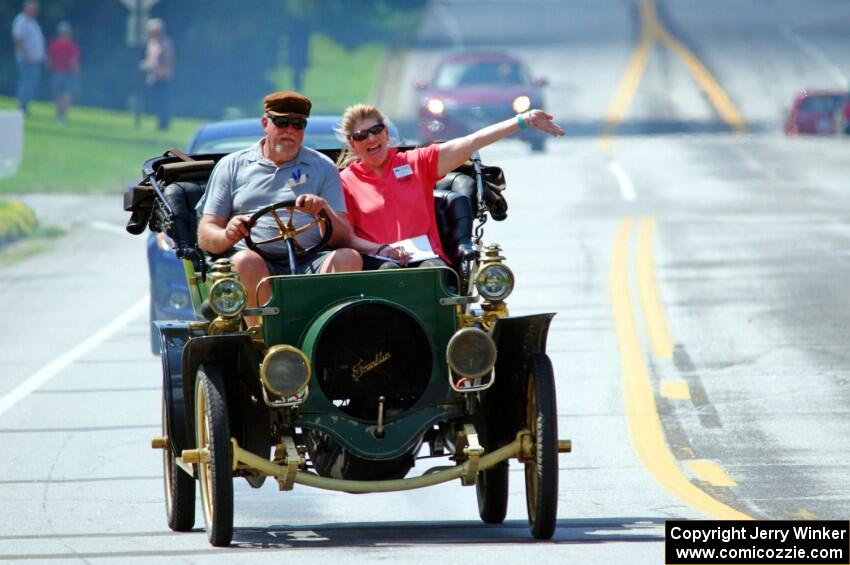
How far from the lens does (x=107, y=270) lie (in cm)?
2227

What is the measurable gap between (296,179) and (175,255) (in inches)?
228

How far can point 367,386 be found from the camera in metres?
8.58

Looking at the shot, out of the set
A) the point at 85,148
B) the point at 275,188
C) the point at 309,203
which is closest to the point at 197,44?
the point at 85,148

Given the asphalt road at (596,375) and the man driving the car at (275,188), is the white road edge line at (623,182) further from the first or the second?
the man driving the car at (275,188)

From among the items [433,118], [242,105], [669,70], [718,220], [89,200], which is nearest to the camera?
[718,220]

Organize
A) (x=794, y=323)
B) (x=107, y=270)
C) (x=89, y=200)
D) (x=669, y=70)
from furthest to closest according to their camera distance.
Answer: (x=669, y=70), (x=89, y=200), (x=107, y=270), (x=794, y=323)

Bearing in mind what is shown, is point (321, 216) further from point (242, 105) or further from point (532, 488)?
point (242, 105)

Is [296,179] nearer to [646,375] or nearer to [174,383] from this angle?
[174,383]

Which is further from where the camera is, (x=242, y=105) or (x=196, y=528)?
(x=242, y=105)

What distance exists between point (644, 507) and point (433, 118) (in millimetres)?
24396

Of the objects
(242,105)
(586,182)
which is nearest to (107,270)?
(586,182)

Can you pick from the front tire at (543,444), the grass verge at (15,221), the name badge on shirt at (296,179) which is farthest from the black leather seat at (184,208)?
the grass verge at (15,221)

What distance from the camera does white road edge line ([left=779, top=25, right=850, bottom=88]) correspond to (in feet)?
180

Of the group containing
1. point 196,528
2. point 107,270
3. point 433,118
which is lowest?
point 196,528
